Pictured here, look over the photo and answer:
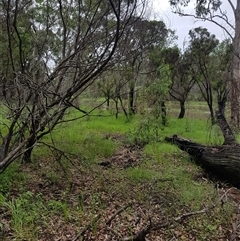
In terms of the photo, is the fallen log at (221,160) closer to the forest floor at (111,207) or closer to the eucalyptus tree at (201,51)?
the forest floor at (111,207)

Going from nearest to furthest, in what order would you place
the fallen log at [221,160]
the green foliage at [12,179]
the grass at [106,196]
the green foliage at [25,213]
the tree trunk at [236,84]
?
the green foliage at [25,213], the grass at [106,196], the green foliage at [12,179], the fallen log at [221,160], the tree trunk at [236,84]

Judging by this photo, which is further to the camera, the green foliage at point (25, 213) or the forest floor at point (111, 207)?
the forest floor at point (111, 207)

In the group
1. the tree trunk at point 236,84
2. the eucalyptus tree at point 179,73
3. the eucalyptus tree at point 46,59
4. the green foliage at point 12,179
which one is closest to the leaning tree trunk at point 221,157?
the eucalyptus tree at point 46,59

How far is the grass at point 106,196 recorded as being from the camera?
130 inches

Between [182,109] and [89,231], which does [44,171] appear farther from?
[182,109]

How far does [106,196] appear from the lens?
14.1ft

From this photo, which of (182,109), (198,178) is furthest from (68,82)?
(182,109)

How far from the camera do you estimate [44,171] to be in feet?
17.0

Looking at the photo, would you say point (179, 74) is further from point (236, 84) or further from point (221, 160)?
point (221, 160)

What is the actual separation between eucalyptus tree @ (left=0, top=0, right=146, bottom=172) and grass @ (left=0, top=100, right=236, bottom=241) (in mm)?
573

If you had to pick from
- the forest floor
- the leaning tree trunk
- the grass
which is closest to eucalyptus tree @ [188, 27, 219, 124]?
the grass

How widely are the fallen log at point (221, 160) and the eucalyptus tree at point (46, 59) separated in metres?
2.55

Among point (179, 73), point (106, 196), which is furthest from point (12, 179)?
point (179, 73)

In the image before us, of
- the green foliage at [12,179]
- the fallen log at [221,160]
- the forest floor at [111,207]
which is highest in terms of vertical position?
the fallen log at [221,160]
